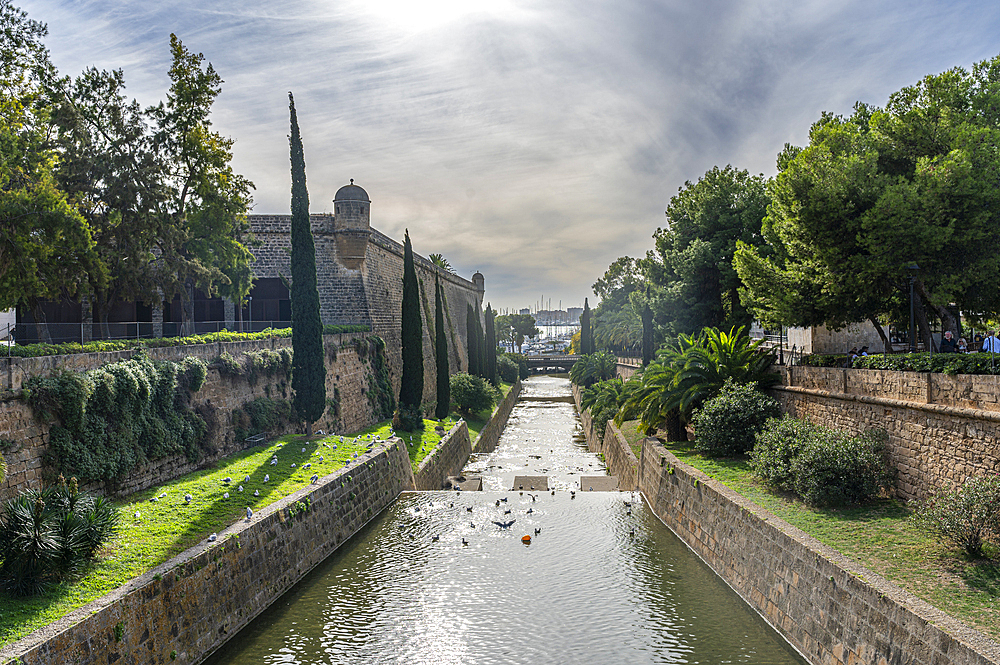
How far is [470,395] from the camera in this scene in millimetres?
31875

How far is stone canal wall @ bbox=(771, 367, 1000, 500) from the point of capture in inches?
365

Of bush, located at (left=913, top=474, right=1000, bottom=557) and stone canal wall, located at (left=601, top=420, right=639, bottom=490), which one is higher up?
bush, located at (left=913, top=474, right=1000, bottom=557)

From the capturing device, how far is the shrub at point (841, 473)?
11.0 meters

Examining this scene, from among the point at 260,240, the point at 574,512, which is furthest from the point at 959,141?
the point at 260,240

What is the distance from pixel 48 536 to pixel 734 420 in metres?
14.4

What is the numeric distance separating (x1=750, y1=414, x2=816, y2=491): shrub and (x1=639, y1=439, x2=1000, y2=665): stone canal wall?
3.22 feet

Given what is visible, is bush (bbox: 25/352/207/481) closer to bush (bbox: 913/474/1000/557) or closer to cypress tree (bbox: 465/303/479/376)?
bush (bbox: 913/474/1000/557)

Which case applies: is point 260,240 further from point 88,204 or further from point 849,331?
point 849,331

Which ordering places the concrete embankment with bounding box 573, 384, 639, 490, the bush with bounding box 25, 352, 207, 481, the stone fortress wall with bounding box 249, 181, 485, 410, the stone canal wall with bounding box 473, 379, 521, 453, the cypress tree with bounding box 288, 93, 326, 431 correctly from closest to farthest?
the bush with bounding box 25, 352, 207, 481, the cypress tree with bounding box 288, 93, 326, 431, the concrete embankment with bounding box 573, 384, 639, 490, the stone canal wall with bounding box 473, 379, 521, 453, the stone fortress wall with bounding box 249, 181, 485, 410

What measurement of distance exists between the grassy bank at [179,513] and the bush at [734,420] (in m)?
9.24

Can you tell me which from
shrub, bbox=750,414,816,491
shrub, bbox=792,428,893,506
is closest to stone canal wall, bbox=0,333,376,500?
shrub, bbox=750,414,816,491

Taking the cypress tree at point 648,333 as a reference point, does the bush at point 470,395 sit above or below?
below

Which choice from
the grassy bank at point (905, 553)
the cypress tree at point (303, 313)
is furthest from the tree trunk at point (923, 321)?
the cypress tree at point (303, 313)

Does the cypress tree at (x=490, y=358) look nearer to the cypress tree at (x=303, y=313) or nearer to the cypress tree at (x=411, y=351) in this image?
the cypress tree at (x=411, y=351)
